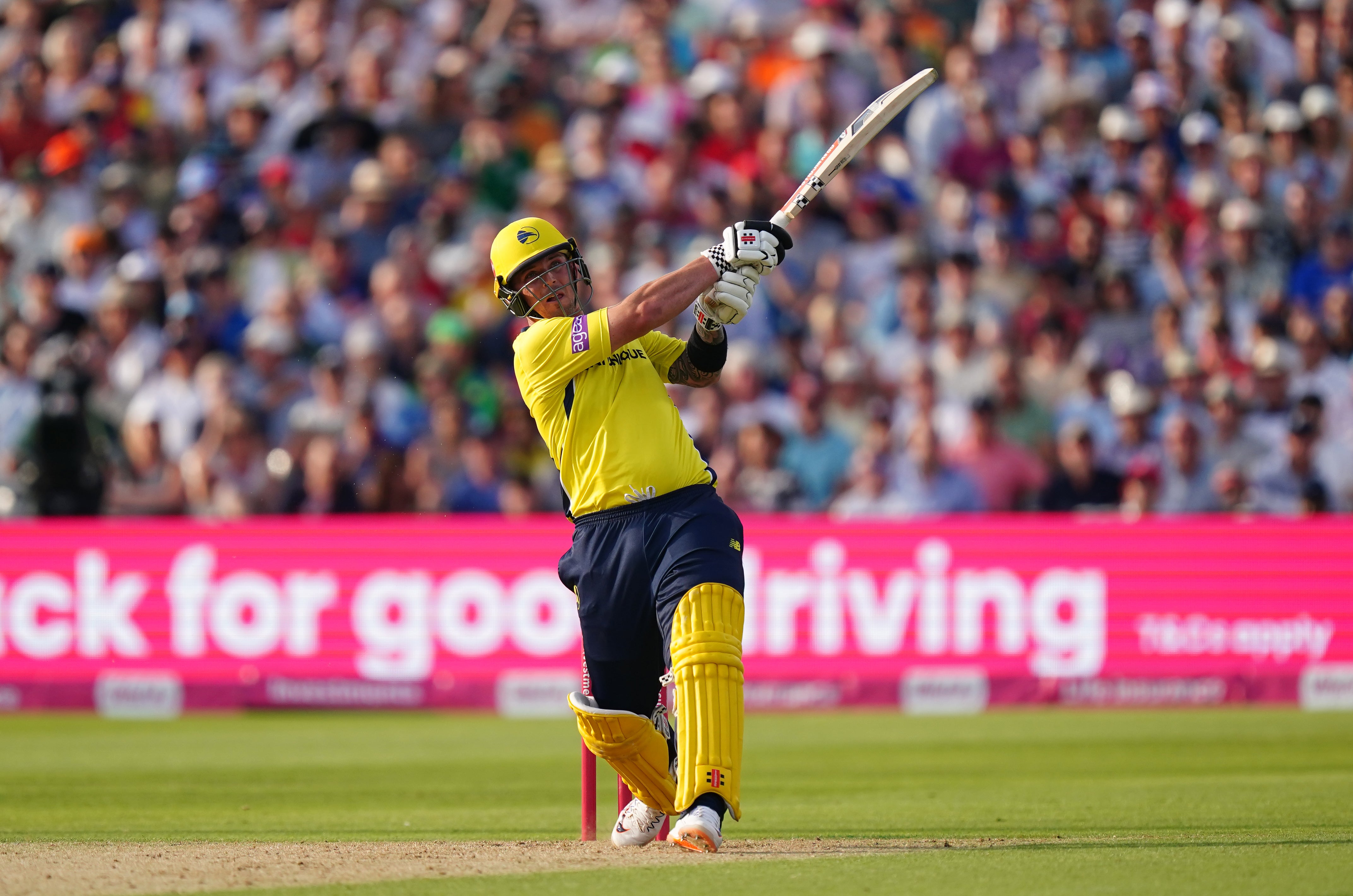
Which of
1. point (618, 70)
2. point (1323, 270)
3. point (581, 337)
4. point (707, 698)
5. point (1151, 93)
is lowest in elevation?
point (707, 698)

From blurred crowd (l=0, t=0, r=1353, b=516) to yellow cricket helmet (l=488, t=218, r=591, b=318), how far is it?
687 cm

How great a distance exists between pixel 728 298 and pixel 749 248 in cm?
20

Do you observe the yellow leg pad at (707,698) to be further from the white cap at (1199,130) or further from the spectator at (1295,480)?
the white cap at (1199,130)

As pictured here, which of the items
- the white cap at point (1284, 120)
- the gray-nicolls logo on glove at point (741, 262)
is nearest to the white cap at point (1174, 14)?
the white cap at point (1284, 120)

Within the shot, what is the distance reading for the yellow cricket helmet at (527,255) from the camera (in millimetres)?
6852

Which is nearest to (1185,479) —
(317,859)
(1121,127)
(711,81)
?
(1121,127)

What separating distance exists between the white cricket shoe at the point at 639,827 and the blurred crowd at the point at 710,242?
6.92 meters

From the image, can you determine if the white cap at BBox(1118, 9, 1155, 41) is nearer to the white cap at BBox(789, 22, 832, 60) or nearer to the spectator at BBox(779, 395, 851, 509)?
the white cap at BBox(789, 22, 832, 60)

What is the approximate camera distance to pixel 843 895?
554 centimetres

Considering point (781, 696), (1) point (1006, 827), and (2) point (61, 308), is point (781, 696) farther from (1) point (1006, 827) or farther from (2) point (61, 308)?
(2) point (61, 308)

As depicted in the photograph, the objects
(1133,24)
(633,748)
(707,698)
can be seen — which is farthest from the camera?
(1133,24)

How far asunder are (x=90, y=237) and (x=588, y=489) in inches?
436

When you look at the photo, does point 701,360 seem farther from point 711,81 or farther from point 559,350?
point 711,81

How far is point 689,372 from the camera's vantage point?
23.0 ft
